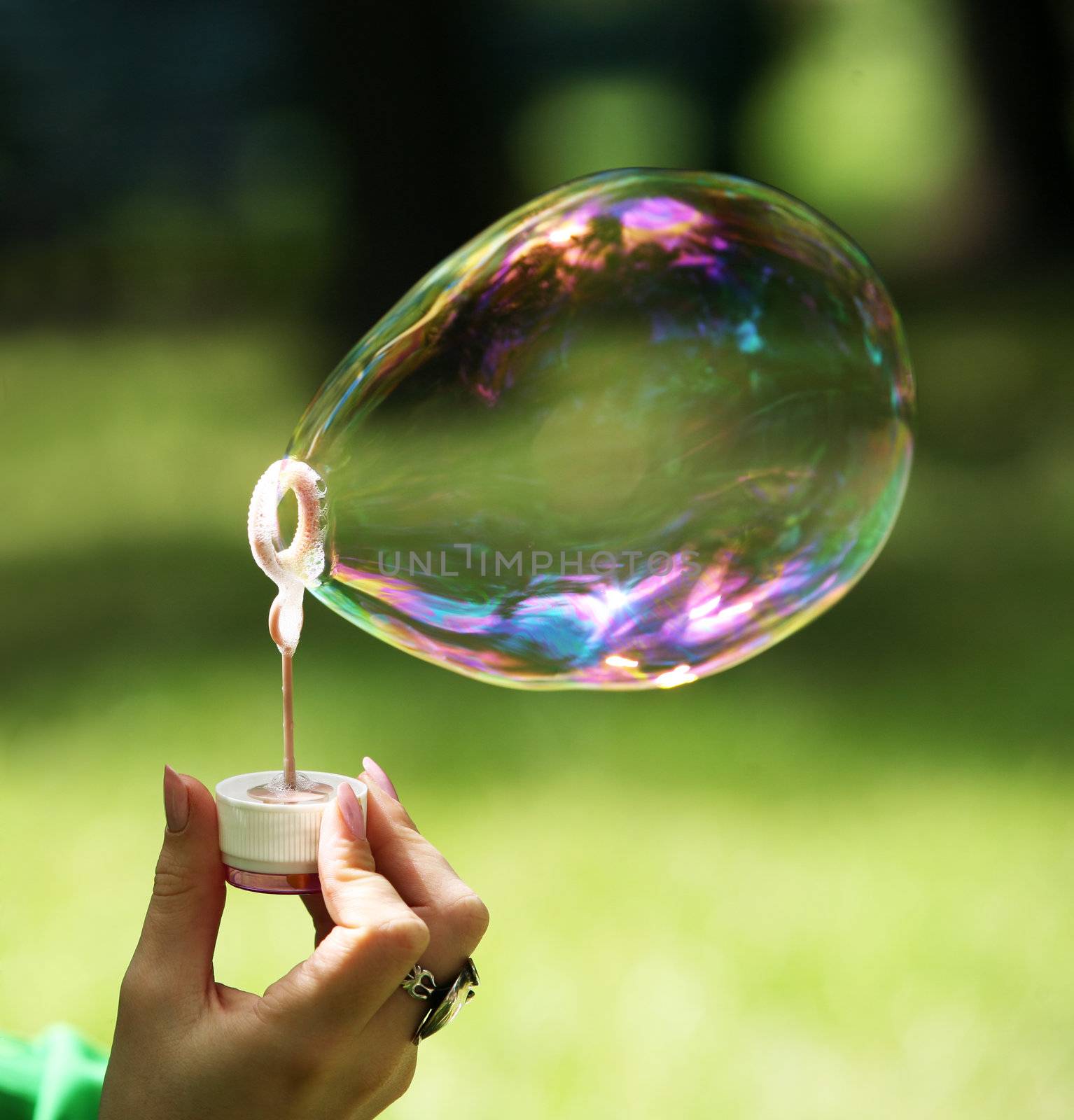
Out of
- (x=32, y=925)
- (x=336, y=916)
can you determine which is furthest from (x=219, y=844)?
(x=32, y=925)

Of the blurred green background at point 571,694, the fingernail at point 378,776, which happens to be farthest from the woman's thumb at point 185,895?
the blurred green background at point 571,694

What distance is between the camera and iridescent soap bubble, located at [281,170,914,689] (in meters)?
0.77

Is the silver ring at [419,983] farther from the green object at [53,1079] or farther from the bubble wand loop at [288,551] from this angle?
the green object at [53,1079]

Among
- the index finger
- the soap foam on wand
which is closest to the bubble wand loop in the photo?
the soap foam on wand

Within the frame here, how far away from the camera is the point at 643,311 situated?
786mm

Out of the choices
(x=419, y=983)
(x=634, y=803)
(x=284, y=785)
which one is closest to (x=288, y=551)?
(x=284, y=785)

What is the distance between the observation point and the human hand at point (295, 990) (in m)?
0.57

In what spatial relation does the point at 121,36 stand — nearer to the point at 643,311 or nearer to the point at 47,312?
→ the point at 47,312

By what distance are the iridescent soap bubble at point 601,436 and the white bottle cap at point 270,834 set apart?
16 cm

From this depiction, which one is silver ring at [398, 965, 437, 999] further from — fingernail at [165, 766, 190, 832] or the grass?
the grass

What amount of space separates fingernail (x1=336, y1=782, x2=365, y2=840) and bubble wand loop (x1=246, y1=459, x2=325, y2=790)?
33 millimetres

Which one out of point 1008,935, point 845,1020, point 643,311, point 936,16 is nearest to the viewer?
point 643,311

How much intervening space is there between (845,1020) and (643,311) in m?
1.15

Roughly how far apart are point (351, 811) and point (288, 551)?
152 mm
